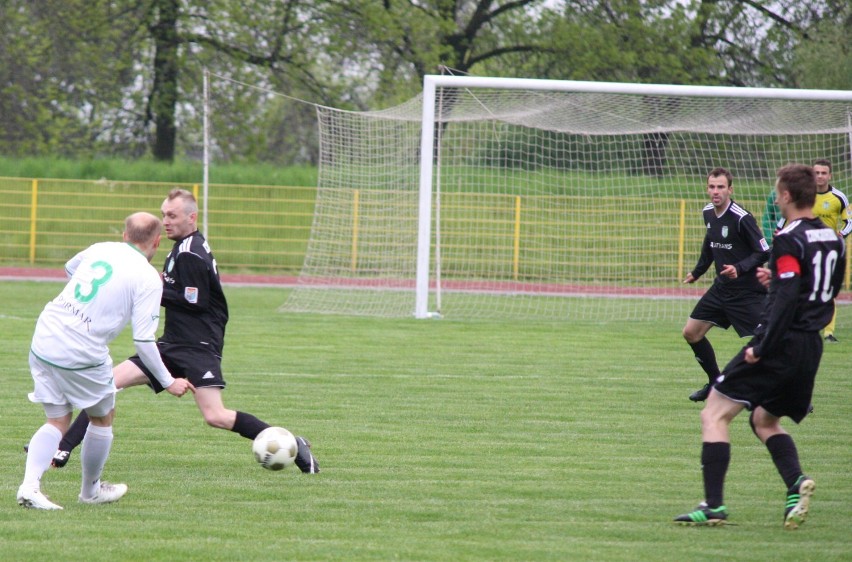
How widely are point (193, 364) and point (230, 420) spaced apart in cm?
38

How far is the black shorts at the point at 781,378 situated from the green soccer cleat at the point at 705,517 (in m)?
0.52

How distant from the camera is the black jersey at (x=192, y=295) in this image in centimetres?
609

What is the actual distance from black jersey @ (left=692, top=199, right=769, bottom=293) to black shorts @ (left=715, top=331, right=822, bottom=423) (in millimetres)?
3727

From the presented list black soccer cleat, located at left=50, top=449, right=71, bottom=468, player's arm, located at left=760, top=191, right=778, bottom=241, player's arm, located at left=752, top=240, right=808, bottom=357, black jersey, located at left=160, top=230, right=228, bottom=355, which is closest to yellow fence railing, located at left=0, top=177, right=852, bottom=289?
player's arm, located at left=760, top=191, right=778, bottom=241

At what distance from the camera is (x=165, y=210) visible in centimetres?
611

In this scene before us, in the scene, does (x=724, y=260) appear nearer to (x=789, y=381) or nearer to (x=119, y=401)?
(x=789, y=381)

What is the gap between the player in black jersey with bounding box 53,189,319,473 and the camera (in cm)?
609

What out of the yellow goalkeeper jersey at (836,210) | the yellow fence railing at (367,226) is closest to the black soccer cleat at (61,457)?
the yellow goalkeeper jersey at (836,210)

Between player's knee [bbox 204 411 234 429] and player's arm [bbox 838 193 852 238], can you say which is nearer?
player's knee [bbox 204 411 234 429]

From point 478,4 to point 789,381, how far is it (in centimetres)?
2720

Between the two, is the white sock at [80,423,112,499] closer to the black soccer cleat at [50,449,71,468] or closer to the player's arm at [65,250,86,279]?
the player's arm at [65,250,86,279]

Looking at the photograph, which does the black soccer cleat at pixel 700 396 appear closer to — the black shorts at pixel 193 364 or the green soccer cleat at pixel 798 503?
the green soccer cleat at pixel 798 503

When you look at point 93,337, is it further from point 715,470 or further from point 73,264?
point 715,470

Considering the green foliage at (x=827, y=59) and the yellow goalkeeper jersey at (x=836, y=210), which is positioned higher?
the green foliage at (x=827, y=59)
